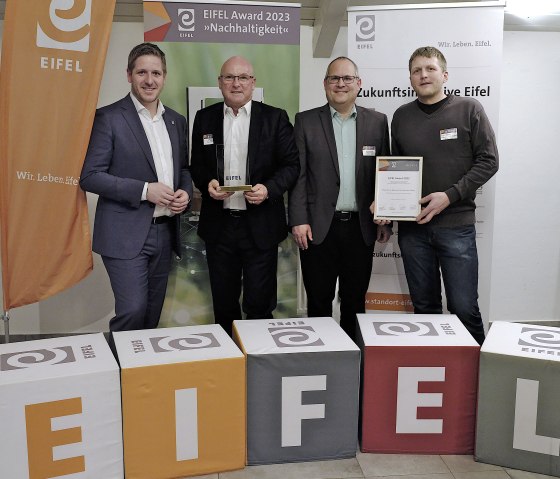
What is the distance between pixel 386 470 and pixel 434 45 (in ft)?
7.71

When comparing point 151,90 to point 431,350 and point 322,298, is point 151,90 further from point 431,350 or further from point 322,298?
point 431,350

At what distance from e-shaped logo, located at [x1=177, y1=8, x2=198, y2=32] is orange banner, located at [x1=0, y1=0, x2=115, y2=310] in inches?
16.0

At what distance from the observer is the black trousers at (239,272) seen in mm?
2959

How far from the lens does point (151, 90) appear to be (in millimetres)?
2738

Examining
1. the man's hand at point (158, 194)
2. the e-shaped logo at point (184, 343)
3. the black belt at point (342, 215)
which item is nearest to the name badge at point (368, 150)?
the black belt at point (342, 215)

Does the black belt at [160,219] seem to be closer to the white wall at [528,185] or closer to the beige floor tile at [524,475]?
the beige floor tile at [524,475]

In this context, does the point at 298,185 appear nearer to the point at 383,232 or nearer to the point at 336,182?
the point at 336,182

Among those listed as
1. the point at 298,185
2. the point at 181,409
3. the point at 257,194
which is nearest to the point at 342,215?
the point at 298,185

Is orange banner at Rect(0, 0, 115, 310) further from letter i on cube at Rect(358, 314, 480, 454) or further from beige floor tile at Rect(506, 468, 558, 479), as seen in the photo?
beige floor tile at Rect(506, 468, 558, 479)

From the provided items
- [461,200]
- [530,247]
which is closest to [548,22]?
[530,247]

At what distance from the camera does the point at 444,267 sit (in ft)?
9.69

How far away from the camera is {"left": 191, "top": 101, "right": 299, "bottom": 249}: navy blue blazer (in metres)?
2.93

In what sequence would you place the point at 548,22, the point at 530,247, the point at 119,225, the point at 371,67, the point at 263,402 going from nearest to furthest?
the point at 263,402 → the point at 119,225 → the point at 371,67 → the point at 548,22 → the point at 530,247

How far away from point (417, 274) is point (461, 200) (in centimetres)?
45
